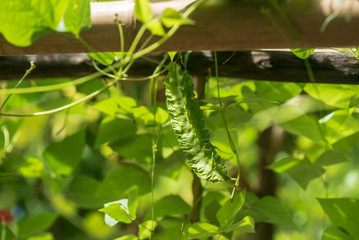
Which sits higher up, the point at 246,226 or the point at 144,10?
the point at 144,10

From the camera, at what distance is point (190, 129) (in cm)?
31

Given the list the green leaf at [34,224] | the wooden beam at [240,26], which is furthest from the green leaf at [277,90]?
the green leaf at [34,224]

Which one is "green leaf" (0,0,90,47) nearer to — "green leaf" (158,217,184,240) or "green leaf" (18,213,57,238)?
"green leaf" (158,217,184,240)

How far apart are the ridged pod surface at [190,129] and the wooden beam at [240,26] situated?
0.09 feet

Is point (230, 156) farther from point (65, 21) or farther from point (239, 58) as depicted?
point (65, 21)

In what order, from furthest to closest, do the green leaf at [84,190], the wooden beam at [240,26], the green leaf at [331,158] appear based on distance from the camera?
the green leaf at [84,190], the green leaf at [331,158], the wooden beam at [240,26]

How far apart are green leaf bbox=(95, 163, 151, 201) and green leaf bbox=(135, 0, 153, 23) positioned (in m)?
0.29

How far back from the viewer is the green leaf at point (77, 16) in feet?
0.93

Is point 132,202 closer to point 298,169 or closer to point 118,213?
point 118,213

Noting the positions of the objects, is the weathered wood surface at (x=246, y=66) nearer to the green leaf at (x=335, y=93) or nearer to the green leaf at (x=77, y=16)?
the green leaf at (x=335, y=93)

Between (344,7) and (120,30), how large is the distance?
143mm

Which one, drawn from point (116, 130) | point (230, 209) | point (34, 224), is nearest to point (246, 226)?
point (230, 209)

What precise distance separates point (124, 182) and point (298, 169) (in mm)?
202

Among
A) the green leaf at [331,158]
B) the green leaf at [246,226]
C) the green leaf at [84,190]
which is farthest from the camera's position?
the green leaf at [84,190]
